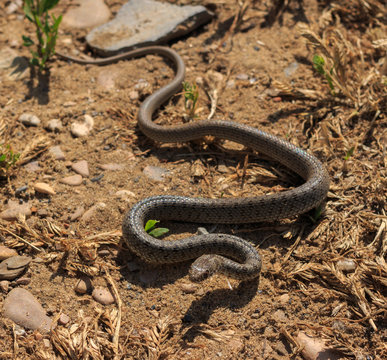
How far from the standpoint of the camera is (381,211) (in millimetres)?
6012

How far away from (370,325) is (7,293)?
4242 mm

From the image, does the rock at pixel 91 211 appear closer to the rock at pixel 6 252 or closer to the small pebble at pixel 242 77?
the rock at pixel 6 252

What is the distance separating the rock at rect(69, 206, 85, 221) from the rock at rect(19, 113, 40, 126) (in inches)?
81.7

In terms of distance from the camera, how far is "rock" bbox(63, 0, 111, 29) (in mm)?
9094

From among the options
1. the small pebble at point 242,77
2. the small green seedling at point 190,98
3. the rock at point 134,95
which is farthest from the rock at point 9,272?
the small pebble at point 242,77

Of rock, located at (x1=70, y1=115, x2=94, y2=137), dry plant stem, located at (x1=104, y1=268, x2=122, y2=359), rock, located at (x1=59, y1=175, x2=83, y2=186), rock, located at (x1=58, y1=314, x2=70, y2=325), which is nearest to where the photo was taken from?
dry plant stem, located at (x1=104, y1=268, x2=122, y2=359)

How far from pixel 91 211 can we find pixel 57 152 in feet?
4.61

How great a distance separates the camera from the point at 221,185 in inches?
255

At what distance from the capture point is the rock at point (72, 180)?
250 inches

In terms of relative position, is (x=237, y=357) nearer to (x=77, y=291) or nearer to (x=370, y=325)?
(x=370, y=325)

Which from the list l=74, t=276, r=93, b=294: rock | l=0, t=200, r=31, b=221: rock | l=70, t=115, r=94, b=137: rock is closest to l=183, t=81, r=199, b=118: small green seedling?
l=70, t=115, r=94, b=137: rock

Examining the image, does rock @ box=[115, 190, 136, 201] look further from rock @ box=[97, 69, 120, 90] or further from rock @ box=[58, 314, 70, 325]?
rock @ box=[97, 69, 120, 90]

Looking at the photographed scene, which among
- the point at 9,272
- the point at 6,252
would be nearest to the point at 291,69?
the point at 6,252

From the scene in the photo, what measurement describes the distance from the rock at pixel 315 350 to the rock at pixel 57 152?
14.2 ft
